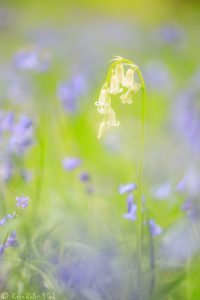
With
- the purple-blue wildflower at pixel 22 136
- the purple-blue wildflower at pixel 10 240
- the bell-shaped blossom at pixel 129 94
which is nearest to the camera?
the bell-shaped blossom at pixel 129 94

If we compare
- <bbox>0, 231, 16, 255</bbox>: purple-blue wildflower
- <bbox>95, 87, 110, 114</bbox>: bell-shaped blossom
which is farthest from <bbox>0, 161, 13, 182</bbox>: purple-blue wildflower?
<bbox>95, 87, 110, 114</bbox>: bell-shaped blossom

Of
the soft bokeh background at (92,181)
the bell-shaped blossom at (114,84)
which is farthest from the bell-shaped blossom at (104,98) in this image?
the soft bokeh background at (92,181)

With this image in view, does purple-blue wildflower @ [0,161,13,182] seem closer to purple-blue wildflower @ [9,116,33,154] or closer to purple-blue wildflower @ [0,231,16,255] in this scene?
purple-blue wildflower @ [9,116,33,154]

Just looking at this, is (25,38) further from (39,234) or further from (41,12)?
(39,234)

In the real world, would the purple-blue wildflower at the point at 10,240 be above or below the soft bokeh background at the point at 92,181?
below

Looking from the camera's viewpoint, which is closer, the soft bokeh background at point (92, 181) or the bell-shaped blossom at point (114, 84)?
the bell-shaped blossom at point (114, 84)

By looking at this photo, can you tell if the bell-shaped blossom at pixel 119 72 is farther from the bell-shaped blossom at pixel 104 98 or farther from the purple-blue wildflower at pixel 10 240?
the purple-blue wildflower at pixel 10 240

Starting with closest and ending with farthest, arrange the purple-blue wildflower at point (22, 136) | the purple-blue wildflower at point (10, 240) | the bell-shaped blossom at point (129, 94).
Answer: the bell-shaped blossom at point (129, 94)
the purple-blue wildflower at point (10, 240)
the purple-blue wildflower at point (22, 136)

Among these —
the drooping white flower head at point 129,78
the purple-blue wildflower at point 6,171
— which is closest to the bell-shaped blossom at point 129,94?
the drooping white flower head at point 129,78

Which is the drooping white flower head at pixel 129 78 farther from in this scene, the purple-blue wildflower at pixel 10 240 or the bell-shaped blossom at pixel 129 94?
the purple-blue wildflower at pixel 10 240

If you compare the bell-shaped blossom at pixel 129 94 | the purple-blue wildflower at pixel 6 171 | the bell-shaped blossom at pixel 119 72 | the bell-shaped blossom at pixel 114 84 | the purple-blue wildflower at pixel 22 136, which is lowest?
the bell-shaped blossom at pixel 129 94
